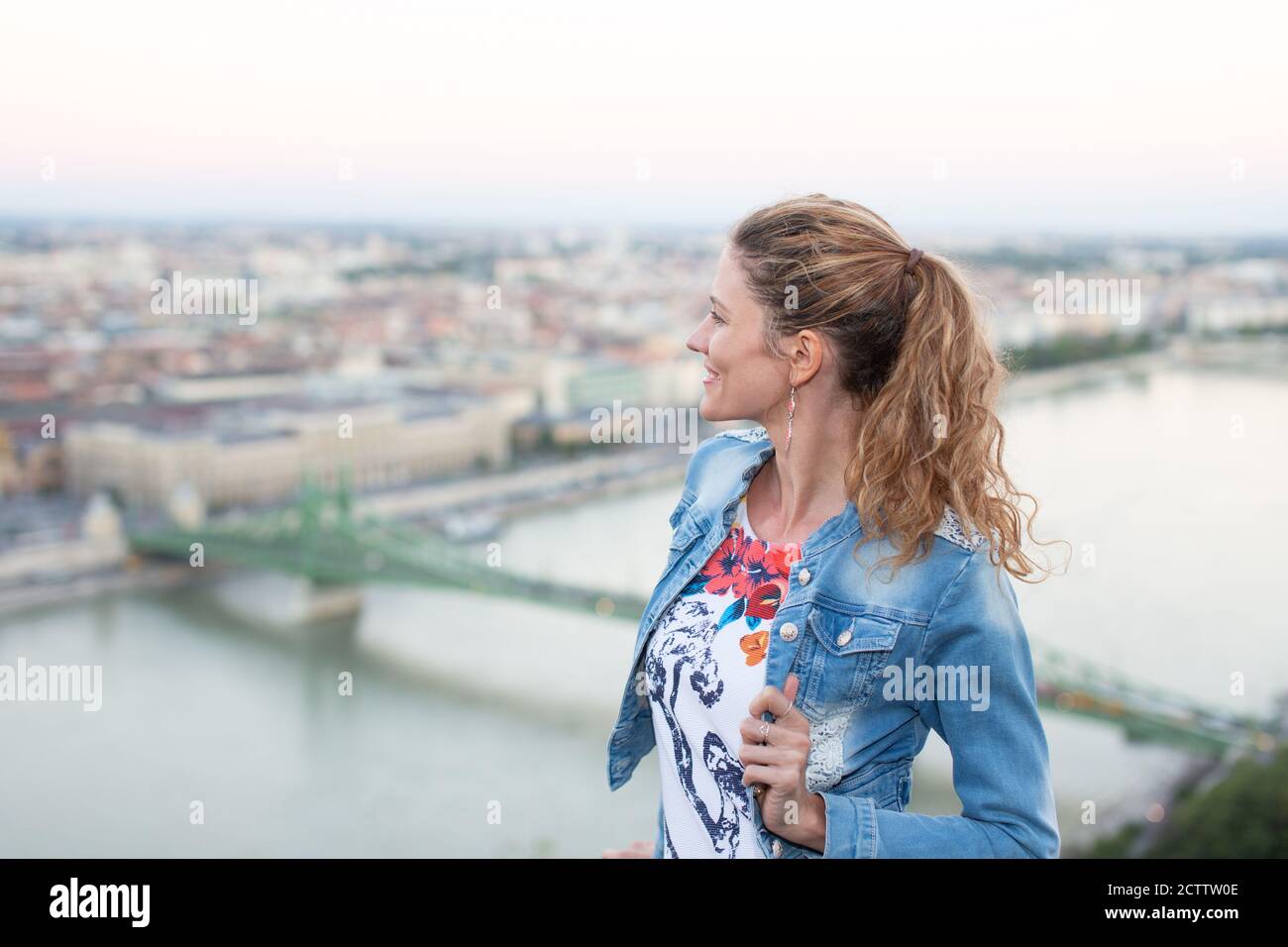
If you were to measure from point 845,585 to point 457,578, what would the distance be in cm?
662

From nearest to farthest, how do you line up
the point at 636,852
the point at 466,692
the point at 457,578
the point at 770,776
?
the point at 770,776 → the point at 636,852 → the point at 466,692 → the point at 457,578

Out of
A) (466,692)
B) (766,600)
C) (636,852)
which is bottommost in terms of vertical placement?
(466,692)

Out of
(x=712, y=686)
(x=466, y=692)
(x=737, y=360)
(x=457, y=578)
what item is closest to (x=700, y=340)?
(x=737, y=360)

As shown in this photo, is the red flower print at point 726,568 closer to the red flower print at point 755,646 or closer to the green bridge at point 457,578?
the red flower print at point 755,646

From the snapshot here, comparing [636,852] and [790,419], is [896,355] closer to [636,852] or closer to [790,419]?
[790,419]

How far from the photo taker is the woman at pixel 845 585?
0.43 meters

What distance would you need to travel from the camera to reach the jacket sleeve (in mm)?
426

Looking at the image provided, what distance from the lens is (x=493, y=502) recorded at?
36.1ft

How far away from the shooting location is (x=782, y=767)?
1.39 feet

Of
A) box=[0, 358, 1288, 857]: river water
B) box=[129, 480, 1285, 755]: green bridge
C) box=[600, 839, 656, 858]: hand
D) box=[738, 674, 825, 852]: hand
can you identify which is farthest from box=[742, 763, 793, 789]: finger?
box=[129, 480, 1285, 755]: green bridge

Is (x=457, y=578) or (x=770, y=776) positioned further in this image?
(x=457, y=578)
